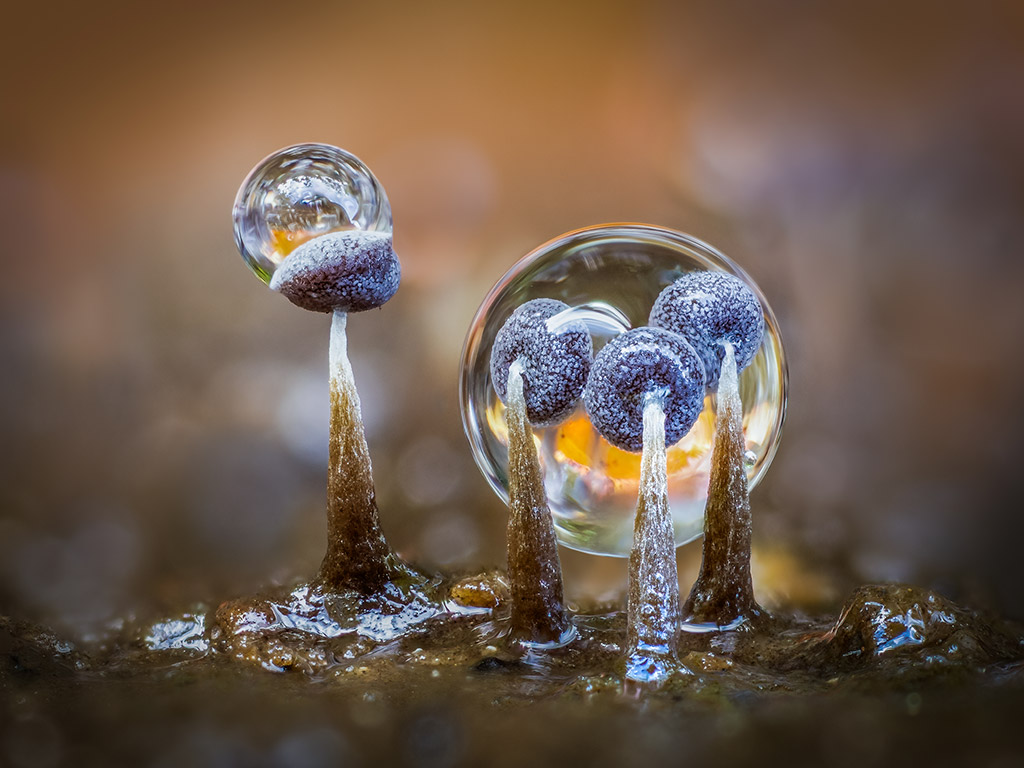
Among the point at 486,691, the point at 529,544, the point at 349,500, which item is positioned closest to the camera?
the point at 486,691

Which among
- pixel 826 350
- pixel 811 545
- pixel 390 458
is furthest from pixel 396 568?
pixel 826 350

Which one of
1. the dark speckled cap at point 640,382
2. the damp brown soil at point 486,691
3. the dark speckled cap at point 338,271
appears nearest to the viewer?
the damp brown soil at point 486,691

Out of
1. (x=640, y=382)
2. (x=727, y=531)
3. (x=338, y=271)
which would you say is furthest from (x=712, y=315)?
(x=338, y=271)

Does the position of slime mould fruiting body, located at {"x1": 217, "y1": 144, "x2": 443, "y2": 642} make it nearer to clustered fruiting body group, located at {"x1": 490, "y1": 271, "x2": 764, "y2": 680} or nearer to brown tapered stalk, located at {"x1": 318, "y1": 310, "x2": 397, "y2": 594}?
brown tapered stalk, located at {"x1": 318, "y1": 310, "x2": 397, "y2": 594}

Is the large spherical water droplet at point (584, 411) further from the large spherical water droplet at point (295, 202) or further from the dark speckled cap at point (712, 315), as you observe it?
the large spherical water droplet at point (295, 202)

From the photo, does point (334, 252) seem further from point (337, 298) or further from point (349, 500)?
point (349, 500)

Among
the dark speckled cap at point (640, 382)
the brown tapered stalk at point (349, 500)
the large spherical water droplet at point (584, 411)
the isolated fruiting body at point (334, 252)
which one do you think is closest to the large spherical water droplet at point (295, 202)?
the isolated fruiting body at point (334, 252)

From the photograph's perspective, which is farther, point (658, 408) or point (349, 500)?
point (349, 500)
